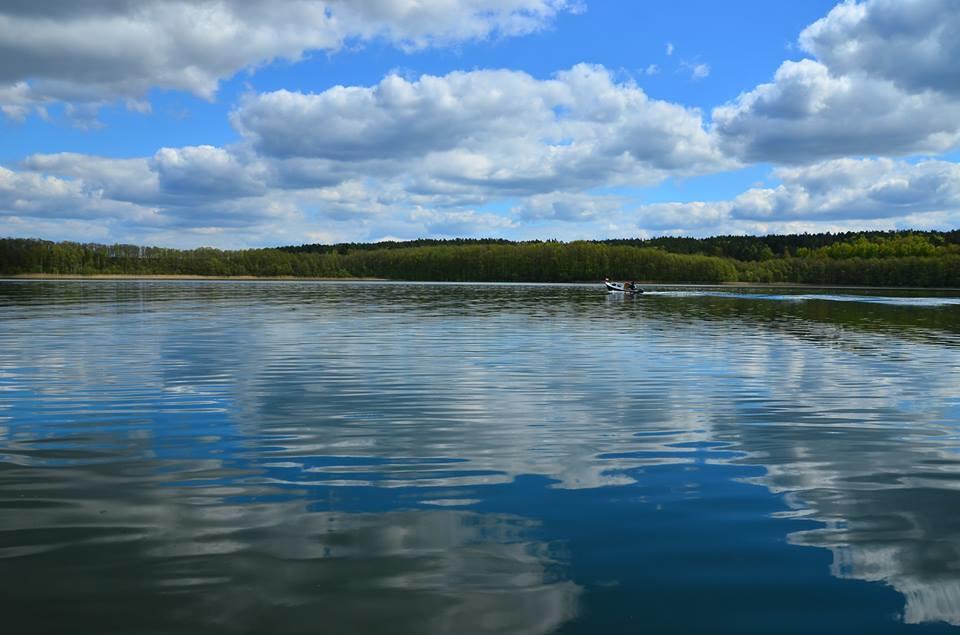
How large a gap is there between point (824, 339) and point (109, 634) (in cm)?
3811

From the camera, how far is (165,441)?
13.9 m

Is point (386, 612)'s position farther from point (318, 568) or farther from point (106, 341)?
point (106, 341)

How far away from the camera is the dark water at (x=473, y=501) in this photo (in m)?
7.06

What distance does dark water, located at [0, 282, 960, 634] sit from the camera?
7059mm

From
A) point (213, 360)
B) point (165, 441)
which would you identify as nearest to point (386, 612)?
point (165, 441)

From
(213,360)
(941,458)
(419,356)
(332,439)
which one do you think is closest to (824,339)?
(419,356)

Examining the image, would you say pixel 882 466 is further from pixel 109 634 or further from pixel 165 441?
pixel 165 441

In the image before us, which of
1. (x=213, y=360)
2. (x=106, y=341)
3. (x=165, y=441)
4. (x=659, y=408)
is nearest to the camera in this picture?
(x=165, y=441)

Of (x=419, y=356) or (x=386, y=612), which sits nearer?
(x=386, y=612)

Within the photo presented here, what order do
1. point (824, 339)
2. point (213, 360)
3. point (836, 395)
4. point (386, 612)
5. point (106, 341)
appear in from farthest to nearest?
point (824, 339) < point (106, 341) < point (213, 360) < point (836, 395) < point (386, 612)

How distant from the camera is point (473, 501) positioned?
1027 cm

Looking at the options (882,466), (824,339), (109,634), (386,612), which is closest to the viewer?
(109,634)

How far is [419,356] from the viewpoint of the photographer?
93.4 feet

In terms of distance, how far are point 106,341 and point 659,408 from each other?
25124mm
